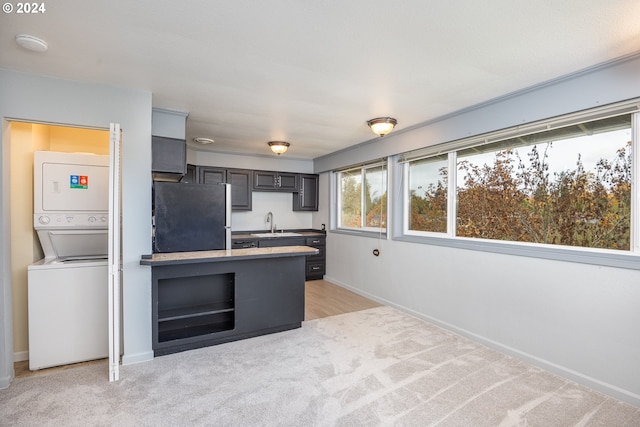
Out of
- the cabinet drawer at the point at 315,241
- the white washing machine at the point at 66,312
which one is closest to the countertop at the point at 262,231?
the cabinet drawer at the point at 315,241

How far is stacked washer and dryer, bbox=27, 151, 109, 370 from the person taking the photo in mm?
2496

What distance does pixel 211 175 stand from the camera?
5.12m

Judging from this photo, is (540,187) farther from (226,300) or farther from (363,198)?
(226,300)

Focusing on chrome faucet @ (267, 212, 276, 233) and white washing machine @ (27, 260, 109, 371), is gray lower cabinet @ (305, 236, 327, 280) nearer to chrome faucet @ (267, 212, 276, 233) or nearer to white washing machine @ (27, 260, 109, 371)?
chrome faucet @ (267, 212, 276, 233)

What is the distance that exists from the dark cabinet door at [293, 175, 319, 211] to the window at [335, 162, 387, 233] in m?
0.59

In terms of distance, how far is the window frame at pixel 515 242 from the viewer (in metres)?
2.14

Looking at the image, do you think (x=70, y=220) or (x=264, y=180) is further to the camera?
(x=264, y=180)

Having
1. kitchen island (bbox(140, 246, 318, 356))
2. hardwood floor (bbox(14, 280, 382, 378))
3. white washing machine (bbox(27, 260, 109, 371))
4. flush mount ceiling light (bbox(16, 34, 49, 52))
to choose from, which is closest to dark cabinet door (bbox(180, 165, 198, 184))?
kitchen island (bbox(140, 246, 318, 356))

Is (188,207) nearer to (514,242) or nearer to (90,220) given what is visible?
(90,220)

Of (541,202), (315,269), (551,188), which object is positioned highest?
(551,188)

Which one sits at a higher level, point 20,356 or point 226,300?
point 226,300

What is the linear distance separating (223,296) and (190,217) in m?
0.90

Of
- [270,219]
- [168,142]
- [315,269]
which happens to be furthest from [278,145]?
[315,269]

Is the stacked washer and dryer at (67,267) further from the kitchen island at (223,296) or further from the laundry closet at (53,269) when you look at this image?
the kitchen island at (223,296)
